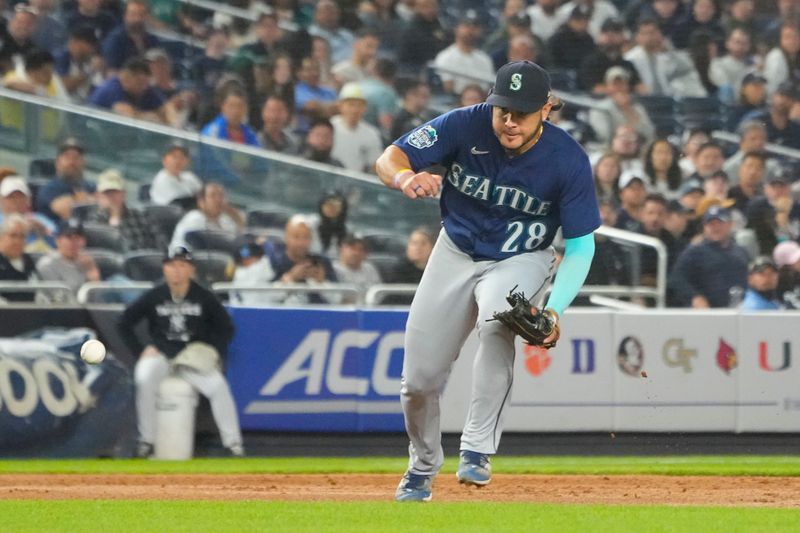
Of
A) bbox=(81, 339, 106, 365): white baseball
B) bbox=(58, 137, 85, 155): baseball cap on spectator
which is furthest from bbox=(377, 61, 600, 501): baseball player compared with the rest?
bbox=(58, 137, 85, 155): baseball cap on spectator

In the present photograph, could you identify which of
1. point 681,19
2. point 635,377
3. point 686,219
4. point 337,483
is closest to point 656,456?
point 635,377

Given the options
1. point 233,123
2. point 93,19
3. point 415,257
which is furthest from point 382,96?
point 93,19

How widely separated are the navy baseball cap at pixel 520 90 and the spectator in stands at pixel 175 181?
576 centimetres

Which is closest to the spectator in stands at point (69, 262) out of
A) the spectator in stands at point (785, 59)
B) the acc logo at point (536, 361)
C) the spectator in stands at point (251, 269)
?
the spectator in stands at point (251, 269)

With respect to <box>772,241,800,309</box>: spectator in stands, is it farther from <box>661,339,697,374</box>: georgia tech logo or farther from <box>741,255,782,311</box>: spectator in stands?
<box>661,339,697,374</box>: georgia tech logo

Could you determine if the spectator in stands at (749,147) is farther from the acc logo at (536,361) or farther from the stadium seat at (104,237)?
the stadium seat at (104,237)

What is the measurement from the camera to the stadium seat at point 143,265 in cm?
1120

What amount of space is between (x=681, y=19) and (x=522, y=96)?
327 inches

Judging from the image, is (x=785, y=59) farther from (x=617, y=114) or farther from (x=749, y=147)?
(x=617, y=114)

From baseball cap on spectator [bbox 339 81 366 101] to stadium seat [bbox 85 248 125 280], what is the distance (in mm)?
2467

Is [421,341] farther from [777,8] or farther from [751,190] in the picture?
[777,8]

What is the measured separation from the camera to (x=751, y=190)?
1198 cm

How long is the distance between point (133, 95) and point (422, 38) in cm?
276

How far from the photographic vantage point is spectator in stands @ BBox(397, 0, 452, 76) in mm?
13141
